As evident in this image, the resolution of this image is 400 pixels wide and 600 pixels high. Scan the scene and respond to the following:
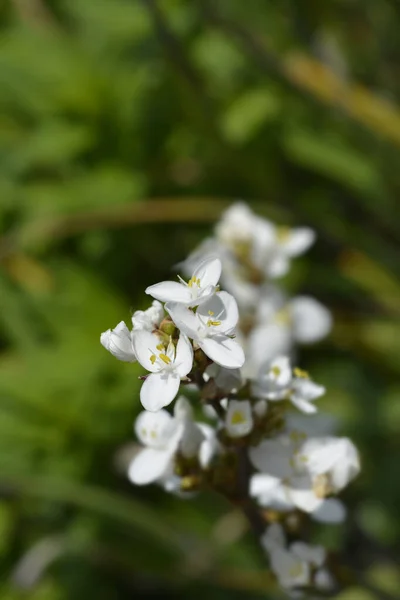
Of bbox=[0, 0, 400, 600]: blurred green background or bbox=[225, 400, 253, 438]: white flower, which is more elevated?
bbox=[0, 0, 400, 600]: blurred green background

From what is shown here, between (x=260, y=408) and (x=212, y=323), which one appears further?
(x=260, y=408)

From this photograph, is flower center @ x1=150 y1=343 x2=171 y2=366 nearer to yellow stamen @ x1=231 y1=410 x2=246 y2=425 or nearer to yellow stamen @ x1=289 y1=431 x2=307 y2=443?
yellow stamen @ x1=231 y1=410 x2=246 y2=425

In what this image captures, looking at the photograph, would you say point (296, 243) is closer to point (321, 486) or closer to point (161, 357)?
point (321, 486)

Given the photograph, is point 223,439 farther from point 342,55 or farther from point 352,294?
point 342,55

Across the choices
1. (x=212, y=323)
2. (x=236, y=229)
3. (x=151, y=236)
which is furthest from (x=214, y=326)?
(x=151, y=236)

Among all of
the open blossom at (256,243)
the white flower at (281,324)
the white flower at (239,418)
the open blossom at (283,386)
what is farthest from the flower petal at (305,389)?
the open blossom at (256,243)

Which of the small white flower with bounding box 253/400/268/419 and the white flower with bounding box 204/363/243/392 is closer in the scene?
the white flower with bounding box 204/363/243/392

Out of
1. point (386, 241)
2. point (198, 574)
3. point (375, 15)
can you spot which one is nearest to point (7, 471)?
point (198, 574)

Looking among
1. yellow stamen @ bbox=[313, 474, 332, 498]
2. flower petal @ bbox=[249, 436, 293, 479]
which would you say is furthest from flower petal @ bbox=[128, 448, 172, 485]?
yellow stamen @ bbox=[313, 474, 332, 498]
